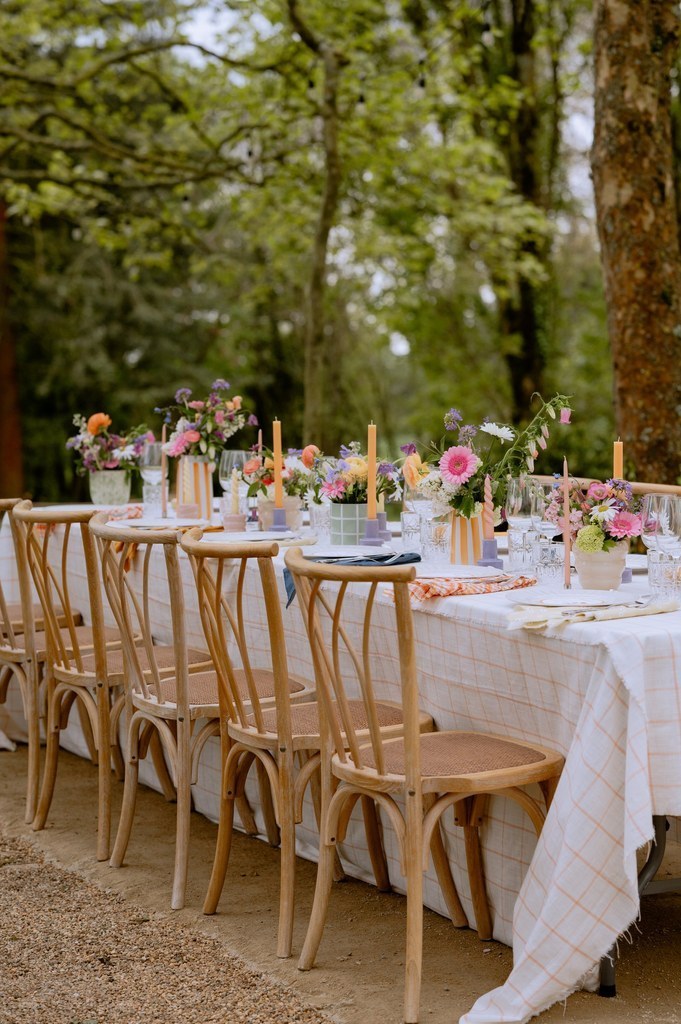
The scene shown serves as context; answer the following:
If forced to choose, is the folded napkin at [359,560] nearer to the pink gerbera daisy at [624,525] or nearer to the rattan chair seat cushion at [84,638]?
the pink gerbera daisy at [624,525]

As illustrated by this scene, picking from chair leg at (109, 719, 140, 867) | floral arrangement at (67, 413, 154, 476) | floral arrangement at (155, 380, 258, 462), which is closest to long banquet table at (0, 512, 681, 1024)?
chair leg at (109, 719, 140, 867)

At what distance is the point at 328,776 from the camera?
2.77m

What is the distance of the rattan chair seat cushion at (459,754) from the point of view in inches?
103

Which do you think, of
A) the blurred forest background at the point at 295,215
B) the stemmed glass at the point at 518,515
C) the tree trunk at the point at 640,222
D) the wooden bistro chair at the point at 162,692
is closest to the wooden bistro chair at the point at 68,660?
the wooden bistro chair at the point at 162,692

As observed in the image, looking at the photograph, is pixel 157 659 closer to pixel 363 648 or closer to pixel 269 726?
pixel 269 726

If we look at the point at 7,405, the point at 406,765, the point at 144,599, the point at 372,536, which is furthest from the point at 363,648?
the point at 7,405

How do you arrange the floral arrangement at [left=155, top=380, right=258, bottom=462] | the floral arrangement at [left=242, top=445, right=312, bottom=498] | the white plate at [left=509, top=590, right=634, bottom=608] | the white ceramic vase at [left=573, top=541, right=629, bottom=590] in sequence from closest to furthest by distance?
the white plate at [left=509, top=590, right=634, bottom=608], the white ceramic vase at [left=573, top=541, right=629, bottom=590], the floral arrangement at [left=242, top=445, right=312, bottom=498], the floral arrangement at [left=155, top=380, right=258, bottom=462]

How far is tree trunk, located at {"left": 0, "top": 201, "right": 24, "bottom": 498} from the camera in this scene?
1422 centimetres

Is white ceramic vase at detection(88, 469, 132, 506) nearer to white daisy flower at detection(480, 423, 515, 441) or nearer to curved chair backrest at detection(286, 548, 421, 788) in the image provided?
white daisy flower at detection(480, 423, 515, 441)

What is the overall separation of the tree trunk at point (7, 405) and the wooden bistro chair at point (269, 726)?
11439 millimetres

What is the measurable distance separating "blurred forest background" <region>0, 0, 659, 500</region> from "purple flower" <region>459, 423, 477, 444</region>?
6498mm

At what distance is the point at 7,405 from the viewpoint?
14.6m

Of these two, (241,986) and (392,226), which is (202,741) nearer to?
(241,986)

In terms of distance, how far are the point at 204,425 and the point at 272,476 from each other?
1.95 feet
